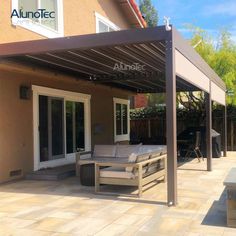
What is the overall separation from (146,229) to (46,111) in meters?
6.68

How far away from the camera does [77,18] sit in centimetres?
1317

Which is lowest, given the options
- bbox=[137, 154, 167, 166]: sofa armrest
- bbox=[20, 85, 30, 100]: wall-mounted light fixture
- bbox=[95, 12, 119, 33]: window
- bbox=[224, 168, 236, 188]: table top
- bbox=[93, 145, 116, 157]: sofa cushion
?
bbox=[224, 168, 236, 188]: table top

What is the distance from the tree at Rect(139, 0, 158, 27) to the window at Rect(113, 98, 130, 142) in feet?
74.9

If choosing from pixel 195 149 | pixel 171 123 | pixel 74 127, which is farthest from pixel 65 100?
pixel 171 123

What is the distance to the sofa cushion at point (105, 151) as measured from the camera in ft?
34.2

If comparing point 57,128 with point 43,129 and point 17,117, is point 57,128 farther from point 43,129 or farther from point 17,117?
point 17,117

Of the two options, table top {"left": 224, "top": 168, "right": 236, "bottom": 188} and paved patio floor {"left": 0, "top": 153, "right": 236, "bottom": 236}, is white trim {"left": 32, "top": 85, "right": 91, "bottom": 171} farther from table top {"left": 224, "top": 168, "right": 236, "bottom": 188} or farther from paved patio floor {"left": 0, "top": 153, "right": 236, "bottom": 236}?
table top {"left": 224, "top": 168, "right": 236, "bottom": 188}

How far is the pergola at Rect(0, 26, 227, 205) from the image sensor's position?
23.9 ft

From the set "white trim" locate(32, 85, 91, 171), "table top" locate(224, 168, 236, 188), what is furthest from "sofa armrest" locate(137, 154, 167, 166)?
"white trim" locate(32, 85, 91, 171)

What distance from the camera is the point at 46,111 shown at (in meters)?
11.7

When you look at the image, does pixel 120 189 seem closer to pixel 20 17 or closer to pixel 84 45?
pixel 84 45

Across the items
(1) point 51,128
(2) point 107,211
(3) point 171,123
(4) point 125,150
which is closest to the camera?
(2) point 107,211

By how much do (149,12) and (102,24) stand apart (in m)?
26.4

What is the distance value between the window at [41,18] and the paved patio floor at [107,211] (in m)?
4.18
